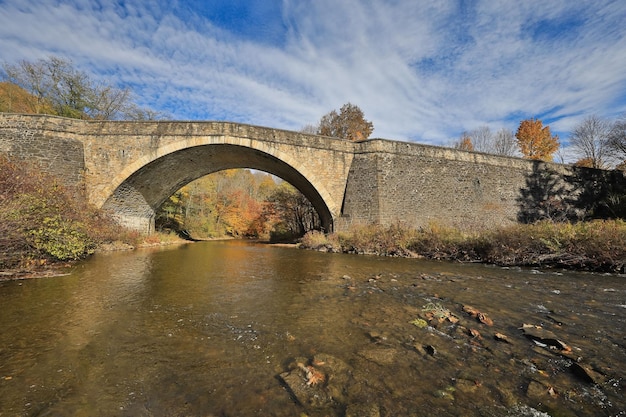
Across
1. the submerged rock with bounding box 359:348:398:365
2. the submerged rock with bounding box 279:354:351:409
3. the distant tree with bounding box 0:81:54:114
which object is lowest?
the submerged rock with bounding box 359:348:398:365

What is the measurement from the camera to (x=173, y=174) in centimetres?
1830

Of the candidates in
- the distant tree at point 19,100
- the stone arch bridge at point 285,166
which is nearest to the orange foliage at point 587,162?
the stone arch bridge at point 285,166

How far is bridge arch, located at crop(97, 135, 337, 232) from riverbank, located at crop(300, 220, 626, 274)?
5.48m

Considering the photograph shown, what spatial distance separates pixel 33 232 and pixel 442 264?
12110 millimetres

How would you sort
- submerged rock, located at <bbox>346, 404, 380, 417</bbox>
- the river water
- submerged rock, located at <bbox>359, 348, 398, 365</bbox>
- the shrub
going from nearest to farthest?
submerged rock, located at <bbox>346, 404, 380, 417</bbox> < the river water < submerged rock, located at <bbox>359, 348, 398, 365</bbox> < the shrub

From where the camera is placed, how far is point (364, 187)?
17312 mm

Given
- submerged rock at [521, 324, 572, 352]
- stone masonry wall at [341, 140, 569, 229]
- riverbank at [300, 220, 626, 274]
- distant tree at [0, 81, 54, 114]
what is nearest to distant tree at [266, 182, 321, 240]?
stone masonry wall at [341, 140, 569, 229]

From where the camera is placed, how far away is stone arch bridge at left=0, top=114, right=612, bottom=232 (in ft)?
48.6

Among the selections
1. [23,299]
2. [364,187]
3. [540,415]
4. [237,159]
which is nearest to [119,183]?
[237,159]

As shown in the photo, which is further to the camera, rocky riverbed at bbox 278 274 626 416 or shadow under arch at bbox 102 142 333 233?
shadow under arch at bbox 102 142 333 233

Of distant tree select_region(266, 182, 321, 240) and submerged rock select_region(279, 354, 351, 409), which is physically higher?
distant tree select_region(266, 182, 321, 240)

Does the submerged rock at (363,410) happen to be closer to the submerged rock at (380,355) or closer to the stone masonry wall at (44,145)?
the submerged rock at (380,355)

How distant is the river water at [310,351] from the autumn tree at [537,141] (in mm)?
36175

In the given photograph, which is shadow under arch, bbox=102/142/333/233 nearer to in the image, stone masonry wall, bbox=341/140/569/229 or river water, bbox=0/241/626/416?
stone masonry wall, bbox=341/140/569/229
